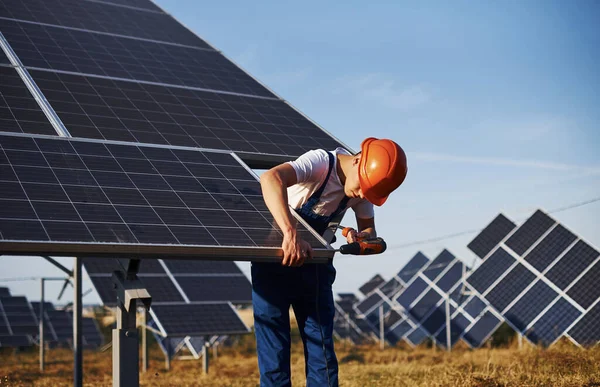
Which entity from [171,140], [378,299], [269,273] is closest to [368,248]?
[269,273]

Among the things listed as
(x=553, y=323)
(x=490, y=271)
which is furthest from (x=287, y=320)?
(x=490, y=271)

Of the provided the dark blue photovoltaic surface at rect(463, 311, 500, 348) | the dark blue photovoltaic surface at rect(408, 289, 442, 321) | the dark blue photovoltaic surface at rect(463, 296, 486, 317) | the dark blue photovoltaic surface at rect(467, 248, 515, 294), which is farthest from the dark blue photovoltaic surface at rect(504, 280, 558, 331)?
the dark blue photovoltaic surface at rect(408, 289, 442, 321)

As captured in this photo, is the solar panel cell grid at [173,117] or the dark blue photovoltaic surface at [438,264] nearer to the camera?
the solar panel cell grid at [173,117]

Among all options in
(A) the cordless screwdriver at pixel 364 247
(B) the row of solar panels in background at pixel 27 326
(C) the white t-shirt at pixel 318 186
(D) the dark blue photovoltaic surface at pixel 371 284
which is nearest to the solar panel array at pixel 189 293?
(B) the row of solar panels in background at pixel 27 326

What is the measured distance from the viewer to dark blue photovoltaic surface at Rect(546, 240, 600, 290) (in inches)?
709

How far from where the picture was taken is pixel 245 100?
893cm

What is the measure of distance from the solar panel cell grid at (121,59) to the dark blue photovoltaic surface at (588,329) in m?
9.99

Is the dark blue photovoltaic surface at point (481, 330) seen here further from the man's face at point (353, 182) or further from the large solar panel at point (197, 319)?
the man's face at point (353, 182)

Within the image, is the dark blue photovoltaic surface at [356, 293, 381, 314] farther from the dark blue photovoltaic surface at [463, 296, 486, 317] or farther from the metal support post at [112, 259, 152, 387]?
the metal support post at [112, 259, 152, 387]

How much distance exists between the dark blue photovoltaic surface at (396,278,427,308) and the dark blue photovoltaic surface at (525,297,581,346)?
944 centimetres

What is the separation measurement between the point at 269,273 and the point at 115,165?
5.25ft

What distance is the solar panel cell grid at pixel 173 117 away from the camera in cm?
682

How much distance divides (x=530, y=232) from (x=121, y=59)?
13.9 metres

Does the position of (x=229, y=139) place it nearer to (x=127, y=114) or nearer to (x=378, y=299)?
(x=127, y=114)
